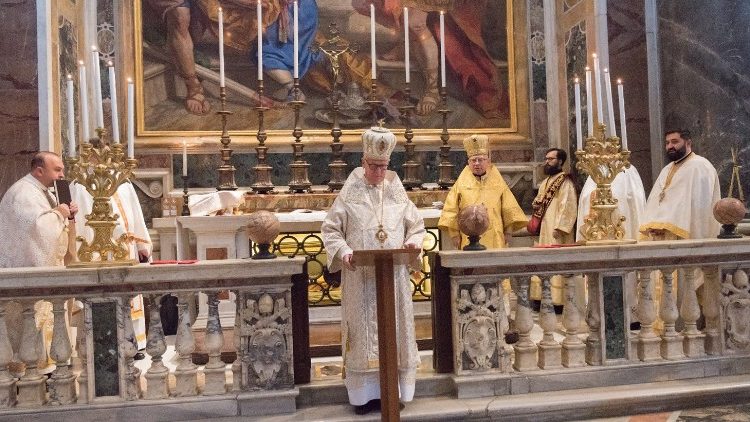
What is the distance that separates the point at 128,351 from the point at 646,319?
3509 mm

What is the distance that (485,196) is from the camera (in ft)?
20.8

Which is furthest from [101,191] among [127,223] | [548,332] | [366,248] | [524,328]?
[548,332]

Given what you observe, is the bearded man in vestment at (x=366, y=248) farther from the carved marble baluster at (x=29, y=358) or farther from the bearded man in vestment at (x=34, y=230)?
the bearded man in vestment at (x=34, y=230)

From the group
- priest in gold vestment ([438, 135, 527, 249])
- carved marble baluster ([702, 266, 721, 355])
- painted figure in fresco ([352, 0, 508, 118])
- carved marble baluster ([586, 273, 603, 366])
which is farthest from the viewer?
painted figure in fresco ([352, 0, 508, 118])

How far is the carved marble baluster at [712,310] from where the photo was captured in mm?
5031

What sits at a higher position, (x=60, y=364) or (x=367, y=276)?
(x=367, y=276)

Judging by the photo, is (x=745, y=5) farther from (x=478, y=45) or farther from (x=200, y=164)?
(x=200, y=164)

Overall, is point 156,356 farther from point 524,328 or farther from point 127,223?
point 524,328

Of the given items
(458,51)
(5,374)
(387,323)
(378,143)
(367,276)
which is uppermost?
(458,51)

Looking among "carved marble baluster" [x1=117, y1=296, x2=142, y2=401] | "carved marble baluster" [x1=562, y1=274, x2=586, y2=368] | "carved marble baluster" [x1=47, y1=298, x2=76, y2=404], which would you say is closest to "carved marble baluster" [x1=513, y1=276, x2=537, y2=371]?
"carved marble baluster" [x1=562, y1=274, x2=586, y2=368]

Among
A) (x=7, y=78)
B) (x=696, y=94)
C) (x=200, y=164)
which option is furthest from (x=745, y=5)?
(x=7, y=78)

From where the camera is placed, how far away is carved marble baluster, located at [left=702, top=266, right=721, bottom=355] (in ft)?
16.5

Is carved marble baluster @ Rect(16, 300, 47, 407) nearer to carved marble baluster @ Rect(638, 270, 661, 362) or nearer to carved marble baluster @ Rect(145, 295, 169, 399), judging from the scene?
carved marble baluster @ Rect(145, 295, 169, 399)

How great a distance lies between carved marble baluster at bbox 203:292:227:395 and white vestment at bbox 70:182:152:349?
1.82m
